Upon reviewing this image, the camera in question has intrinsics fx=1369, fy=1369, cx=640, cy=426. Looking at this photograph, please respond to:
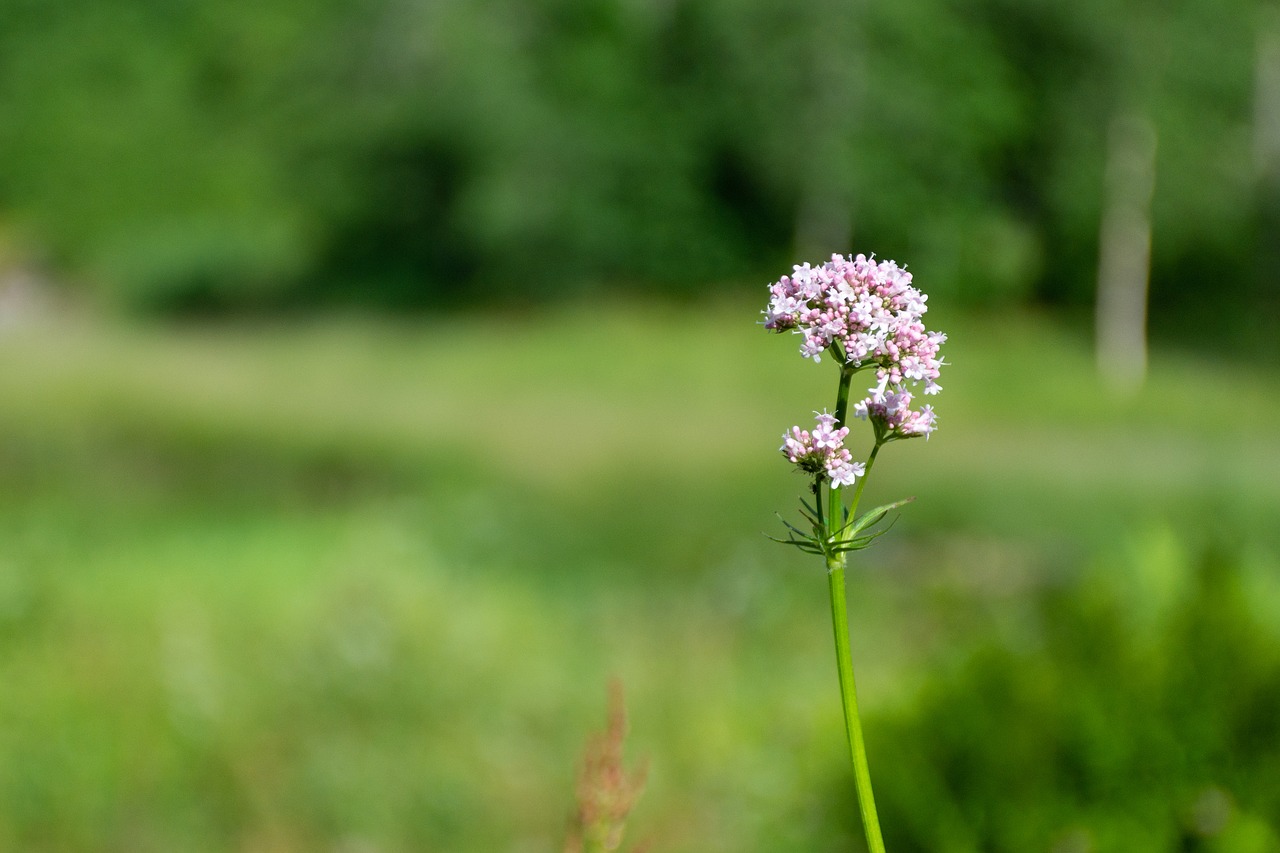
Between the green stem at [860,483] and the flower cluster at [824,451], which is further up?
the flower cluster at [824,451]

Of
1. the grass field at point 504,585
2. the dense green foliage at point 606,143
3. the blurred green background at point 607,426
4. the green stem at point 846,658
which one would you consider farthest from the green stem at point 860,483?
the dense green foliage at point 606,143

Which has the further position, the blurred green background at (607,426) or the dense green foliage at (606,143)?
the dense green foliage at (606,143)

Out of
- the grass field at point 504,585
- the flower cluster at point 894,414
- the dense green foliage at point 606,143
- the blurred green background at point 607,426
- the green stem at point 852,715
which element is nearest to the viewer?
the green stem at point 852,715

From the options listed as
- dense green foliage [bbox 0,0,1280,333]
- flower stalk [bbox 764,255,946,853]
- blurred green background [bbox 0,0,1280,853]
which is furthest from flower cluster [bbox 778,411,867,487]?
dense green foliage [bbox 0,0,1280,333]

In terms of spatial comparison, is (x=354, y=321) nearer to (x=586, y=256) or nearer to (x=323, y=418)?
(x=586, y=256)

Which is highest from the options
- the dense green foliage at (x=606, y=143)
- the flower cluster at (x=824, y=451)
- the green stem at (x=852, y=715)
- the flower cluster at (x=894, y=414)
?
the dense green foliage at (x=606, y=143)

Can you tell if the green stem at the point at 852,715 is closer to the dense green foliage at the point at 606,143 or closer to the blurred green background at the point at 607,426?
the blurred green background at the point at 607,426

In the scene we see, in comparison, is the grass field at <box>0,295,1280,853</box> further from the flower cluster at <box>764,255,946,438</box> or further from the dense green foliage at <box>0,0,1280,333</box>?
the dense green foliage at <box>0,0,1280,333</box>

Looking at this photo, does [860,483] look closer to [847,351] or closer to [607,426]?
[847,351]
